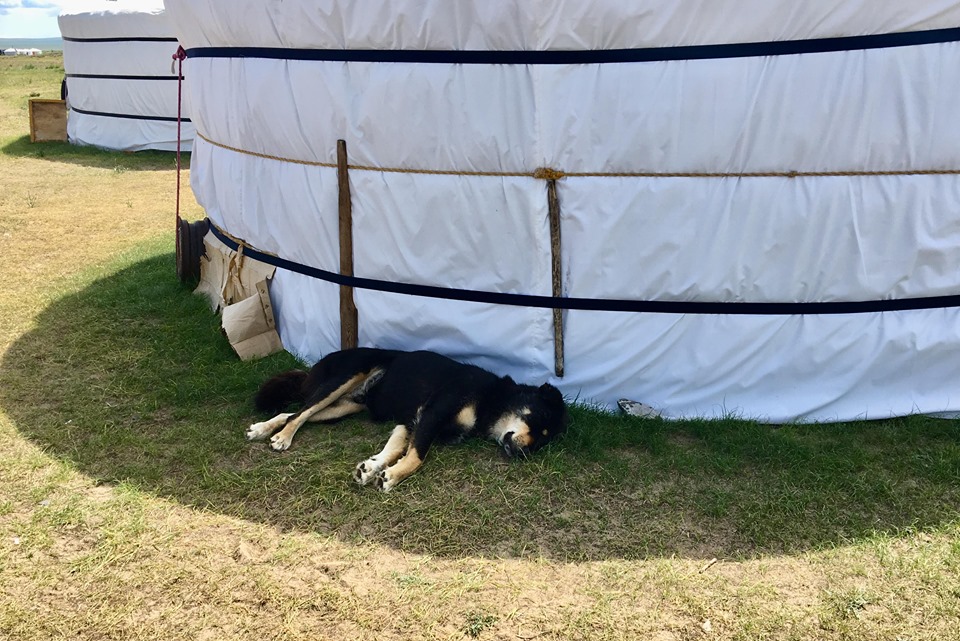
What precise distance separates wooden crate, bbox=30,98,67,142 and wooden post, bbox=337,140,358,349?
11.9 m

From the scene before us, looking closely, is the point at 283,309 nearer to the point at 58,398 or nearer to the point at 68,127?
the point at 58,398

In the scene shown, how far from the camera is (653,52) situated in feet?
10.4

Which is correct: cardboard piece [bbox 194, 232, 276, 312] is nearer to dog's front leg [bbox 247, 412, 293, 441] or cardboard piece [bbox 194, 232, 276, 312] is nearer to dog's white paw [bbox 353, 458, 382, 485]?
dog's front leg [bbox 247, 412, 293, 441]

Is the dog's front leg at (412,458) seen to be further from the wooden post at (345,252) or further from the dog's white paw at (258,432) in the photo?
the wooden post at (345,252)

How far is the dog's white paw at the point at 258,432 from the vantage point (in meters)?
3.38

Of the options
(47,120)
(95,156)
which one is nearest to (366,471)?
(95,156)

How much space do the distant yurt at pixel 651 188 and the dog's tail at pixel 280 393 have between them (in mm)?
479

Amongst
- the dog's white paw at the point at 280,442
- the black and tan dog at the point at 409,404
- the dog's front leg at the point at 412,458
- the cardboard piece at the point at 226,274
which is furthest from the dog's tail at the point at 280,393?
the cardboard piece at the point at 226,274

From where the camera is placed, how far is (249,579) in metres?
2.50

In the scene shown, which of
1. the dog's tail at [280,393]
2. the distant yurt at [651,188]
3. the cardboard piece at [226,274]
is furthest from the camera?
the cardboard piece at [226,274]

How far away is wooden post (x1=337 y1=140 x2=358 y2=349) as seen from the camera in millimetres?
3770

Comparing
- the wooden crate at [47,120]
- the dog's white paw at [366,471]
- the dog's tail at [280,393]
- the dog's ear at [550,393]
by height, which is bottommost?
the dog's white paw at [366,471]

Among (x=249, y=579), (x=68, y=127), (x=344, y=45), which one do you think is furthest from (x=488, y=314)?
(x=68, y=127)

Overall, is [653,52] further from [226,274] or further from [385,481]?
[226,274]
